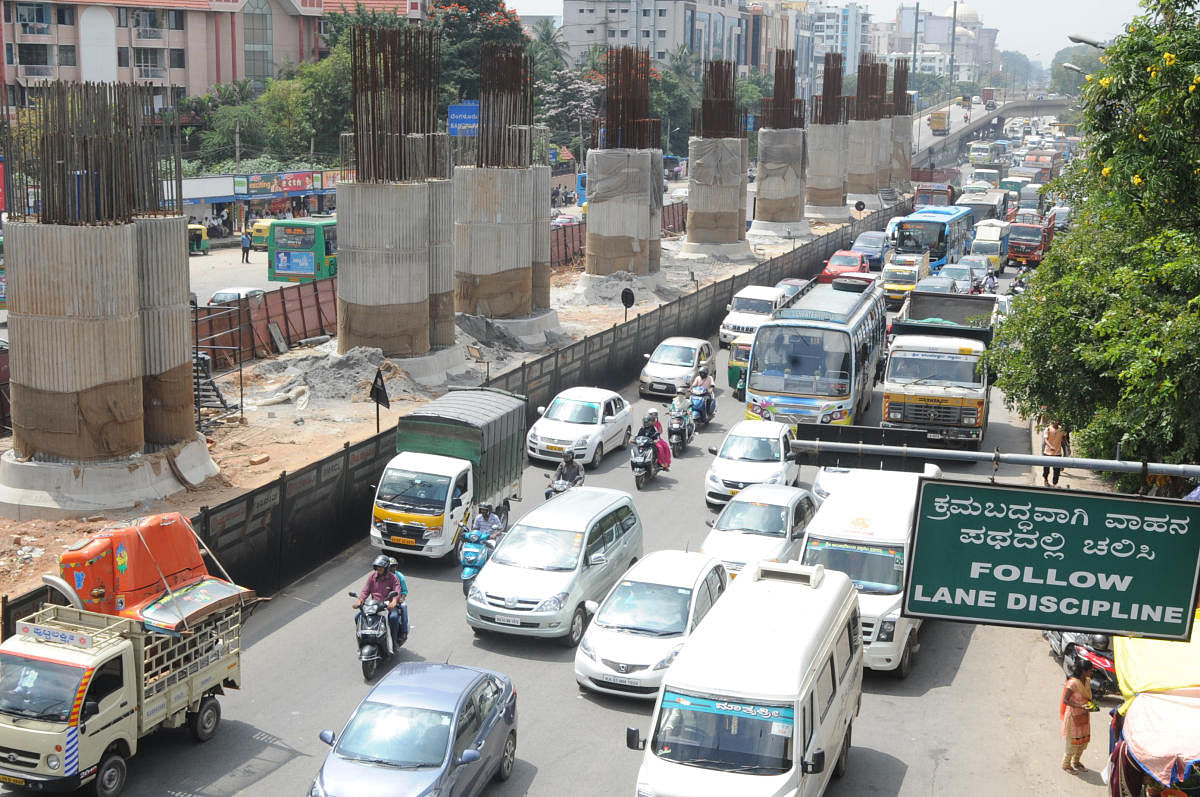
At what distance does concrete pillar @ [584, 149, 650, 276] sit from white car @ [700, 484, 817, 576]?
27.1 meters

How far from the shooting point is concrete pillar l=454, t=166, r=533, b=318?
125 feet

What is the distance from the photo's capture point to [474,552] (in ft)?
62.4

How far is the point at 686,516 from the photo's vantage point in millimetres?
23750

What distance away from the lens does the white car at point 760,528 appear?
19.1m

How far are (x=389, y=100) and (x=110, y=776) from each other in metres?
22.2

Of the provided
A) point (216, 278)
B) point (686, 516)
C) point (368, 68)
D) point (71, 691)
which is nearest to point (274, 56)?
point (216, 278)

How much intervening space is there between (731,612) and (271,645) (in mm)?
7324

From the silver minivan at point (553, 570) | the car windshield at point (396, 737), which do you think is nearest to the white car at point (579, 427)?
the silver minivan at point (553, 570)

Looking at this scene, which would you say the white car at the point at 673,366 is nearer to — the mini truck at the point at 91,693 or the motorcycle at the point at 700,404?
the motorcycle at the point at 700,404

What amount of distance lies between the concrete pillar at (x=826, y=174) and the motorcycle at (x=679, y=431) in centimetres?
4983

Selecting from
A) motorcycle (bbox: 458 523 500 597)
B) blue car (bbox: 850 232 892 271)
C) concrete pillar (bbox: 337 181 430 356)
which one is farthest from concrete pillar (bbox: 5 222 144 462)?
blue car (bbox: 850 232 892 271)

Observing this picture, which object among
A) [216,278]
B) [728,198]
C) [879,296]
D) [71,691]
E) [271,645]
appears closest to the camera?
[71,691]

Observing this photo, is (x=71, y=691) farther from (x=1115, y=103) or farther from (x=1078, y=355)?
(x=1115, y=103)

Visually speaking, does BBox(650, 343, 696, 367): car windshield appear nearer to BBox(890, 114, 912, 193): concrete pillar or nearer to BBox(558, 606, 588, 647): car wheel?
BBox(558, 606, 588, 647): car wheel
